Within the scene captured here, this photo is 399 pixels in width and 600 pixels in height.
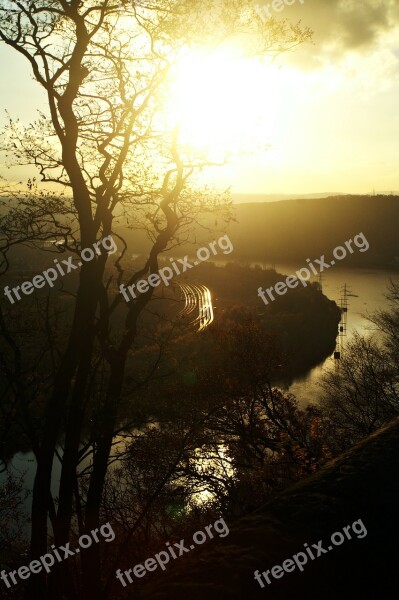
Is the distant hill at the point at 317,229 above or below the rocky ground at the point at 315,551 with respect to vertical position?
above

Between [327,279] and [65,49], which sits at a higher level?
[327,279]

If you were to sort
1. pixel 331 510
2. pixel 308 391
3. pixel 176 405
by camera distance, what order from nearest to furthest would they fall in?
pixel 331 510
pixel 176 405
pixel 308 391

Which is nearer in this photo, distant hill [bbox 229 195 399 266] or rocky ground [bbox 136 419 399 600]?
rocky ground [bbox 136 419 399 600]

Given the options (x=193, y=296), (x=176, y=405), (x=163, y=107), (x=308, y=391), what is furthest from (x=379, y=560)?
(x=193, y=296)

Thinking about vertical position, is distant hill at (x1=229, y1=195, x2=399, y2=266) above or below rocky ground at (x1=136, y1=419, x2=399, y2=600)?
above

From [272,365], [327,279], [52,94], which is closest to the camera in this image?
[52,94]

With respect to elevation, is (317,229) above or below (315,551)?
above

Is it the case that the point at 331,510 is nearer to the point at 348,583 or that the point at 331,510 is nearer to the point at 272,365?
the point at 348,583

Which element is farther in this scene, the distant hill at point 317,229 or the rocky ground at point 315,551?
the distant hill at point 317,229

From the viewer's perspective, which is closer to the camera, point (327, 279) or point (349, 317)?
point (349, 317)

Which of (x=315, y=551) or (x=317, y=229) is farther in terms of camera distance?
(x=317, y=229)

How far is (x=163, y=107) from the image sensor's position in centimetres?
666

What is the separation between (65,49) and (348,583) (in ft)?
20.8

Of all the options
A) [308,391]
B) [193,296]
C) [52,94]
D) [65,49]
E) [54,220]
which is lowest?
[308,391]
